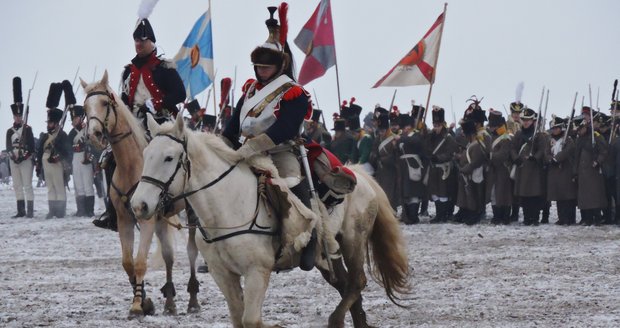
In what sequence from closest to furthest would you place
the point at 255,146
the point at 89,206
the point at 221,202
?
the point at 221,202 < the point at 255,146 < the point at 89,206

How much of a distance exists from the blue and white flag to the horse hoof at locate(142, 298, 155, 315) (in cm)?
849

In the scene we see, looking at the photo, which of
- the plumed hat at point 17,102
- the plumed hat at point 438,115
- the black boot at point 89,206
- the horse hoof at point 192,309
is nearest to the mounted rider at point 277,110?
the horse hoof at point 192,309

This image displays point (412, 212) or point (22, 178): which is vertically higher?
point (22, 178)

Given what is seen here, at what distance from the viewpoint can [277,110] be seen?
27.2ft

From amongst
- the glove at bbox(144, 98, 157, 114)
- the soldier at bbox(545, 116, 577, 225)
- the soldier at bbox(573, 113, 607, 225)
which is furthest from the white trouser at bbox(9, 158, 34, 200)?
the glove at bbox(144, 98, 157, 114)

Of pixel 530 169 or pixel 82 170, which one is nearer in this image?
pixel 530 169

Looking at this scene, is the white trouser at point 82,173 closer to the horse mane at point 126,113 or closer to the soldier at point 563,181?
the soldier at point 563,181

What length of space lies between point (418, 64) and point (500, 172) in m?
2.27

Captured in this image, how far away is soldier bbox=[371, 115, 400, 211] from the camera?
71.3ft

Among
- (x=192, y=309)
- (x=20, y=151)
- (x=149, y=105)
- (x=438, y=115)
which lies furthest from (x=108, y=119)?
(x=20, y=151)

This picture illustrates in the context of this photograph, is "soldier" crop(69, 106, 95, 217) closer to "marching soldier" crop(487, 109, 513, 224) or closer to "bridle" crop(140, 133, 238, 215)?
"marching soldier" crop(487, 109, 513, 224)

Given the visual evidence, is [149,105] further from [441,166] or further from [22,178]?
[22,178]

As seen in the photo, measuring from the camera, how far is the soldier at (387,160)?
71.3 ft

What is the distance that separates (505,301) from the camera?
10859mm
